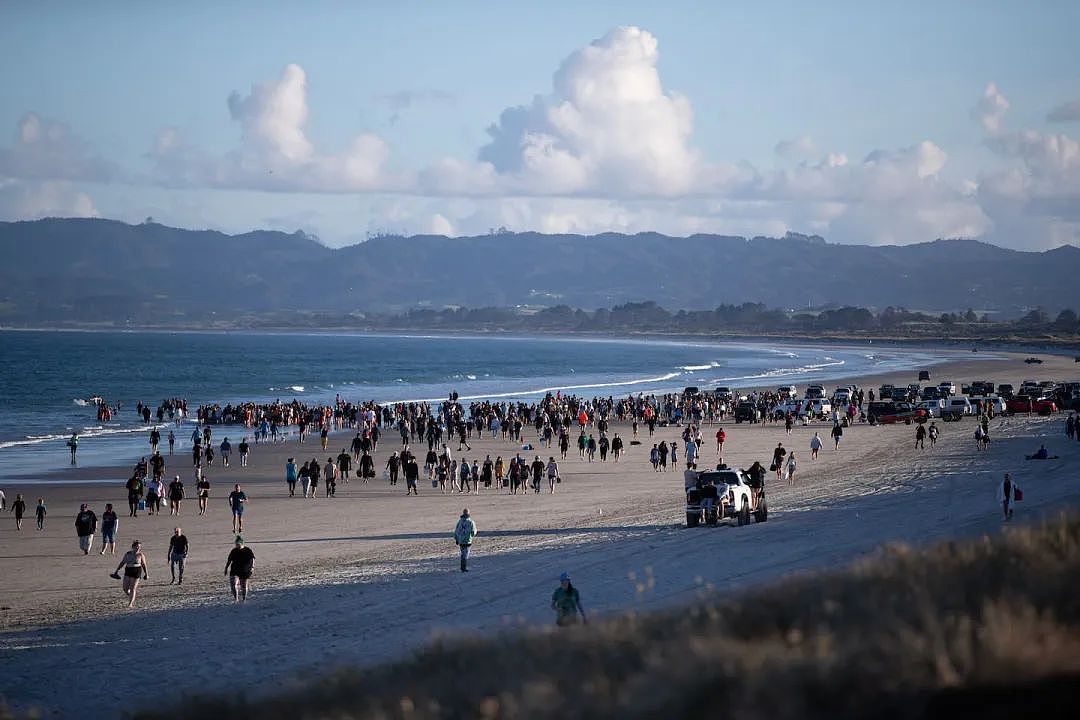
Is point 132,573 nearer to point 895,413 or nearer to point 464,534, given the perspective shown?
point 464,534

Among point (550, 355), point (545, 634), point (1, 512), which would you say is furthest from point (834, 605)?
point (550, 355)

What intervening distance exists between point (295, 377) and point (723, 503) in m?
82.6

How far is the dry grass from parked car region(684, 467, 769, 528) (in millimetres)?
11512

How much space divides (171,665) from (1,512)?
1508cm

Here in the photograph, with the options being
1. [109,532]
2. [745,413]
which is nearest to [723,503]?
[109,532]

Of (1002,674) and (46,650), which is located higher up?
(1002,674)

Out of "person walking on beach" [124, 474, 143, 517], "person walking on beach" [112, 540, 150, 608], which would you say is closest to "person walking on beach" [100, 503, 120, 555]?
"person walking on beach" [112, 540, 150, 608]

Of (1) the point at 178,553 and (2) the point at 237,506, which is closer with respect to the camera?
(1) the point at 178,553

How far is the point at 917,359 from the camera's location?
127m

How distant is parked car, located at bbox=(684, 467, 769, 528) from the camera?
21766mm

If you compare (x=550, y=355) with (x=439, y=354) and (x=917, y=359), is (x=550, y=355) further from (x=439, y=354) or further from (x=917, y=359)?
(x=917, y=359)

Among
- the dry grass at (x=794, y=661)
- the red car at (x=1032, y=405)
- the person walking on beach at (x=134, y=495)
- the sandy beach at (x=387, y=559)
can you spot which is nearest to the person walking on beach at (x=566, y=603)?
the sandy beach at (x=387, y=559)

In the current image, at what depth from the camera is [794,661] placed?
747cm

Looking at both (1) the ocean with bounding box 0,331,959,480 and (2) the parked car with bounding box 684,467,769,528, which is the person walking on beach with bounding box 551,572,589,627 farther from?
(1) the ocean with bounding box 0,331,959,480
